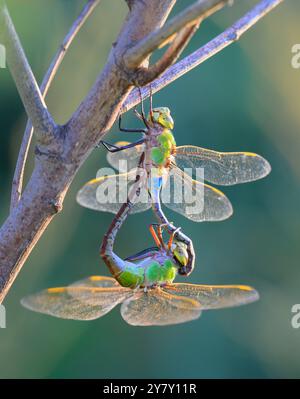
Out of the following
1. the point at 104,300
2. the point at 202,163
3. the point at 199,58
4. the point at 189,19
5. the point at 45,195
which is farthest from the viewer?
the point at 202,163

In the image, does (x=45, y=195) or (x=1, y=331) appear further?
(x=1, y=331)

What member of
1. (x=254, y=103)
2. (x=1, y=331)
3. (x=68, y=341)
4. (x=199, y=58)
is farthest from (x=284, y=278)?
(x=199, y=58)

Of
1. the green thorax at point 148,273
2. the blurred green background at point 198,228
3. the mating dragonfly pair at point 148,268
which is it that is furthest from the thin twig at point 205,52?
the blurred green background at point 198,228

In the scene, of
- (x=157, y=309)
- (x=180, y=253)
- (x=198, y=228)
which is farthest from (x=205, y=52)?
(x=198, y=228)

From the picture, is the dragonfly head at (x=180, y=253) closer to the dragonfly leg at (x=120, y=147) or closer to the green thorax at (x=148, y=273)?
the green thorax at (x=148, y=273)

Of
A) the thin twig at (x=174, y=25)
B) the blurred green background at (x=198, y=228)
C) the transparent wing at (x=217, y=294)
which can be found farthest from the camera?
the blurred green background at (x=198, y=228)

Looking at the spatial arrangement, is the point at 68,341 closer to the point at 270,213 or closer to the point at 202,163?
the point at 270,213
